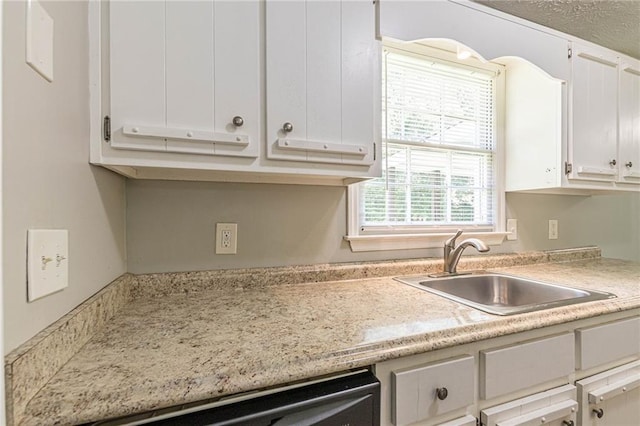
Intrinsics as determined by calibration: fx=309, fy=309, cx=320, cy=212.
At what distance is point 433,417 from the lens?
77cm

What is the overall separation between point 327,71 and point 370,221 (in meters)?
0.75

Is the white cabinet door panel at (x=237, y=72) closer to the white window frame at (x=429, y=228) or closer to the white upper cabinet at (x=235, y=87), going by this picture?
the white upper cabinet at (x=235, y=87)

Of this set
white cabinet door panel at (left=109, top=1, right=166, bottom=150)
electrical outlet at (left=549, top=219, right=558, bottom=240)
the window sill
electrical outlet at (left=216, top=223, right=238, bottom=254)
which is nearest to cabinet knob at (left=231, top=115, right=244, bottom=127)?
white cabinet door panel at (left=109, top=1, right=166, bottom=150)

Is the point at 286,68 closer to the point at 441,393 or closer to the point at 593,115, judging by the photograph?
the point at 441,393

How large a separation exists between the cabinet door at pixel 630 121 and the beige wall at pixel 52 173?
2459 millimetres

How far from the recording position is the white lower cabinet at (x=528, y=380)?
0.74 meters

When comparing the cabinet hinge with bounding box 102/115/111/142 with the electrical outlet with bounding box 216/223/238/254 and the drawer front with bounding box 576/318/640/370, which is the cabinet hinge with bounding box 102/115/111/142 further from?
the drawer front with bounding box 576/318/640/370

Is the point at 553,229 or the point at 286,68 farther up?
the point at 286,68

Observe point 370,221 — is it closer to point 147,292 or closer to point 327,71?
point 327,71

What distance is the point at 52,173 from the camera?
0.60 m

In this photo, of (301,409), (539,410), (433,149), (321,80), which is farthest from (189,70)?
(539,410)

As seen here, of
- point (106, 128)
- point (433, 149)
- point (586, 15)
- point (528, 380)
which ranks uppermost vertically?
point (586, 15)

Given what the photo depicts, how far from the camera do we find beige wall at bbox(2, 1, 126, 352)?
0.48 metres

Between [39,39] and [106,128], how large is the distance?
0.88 feet
